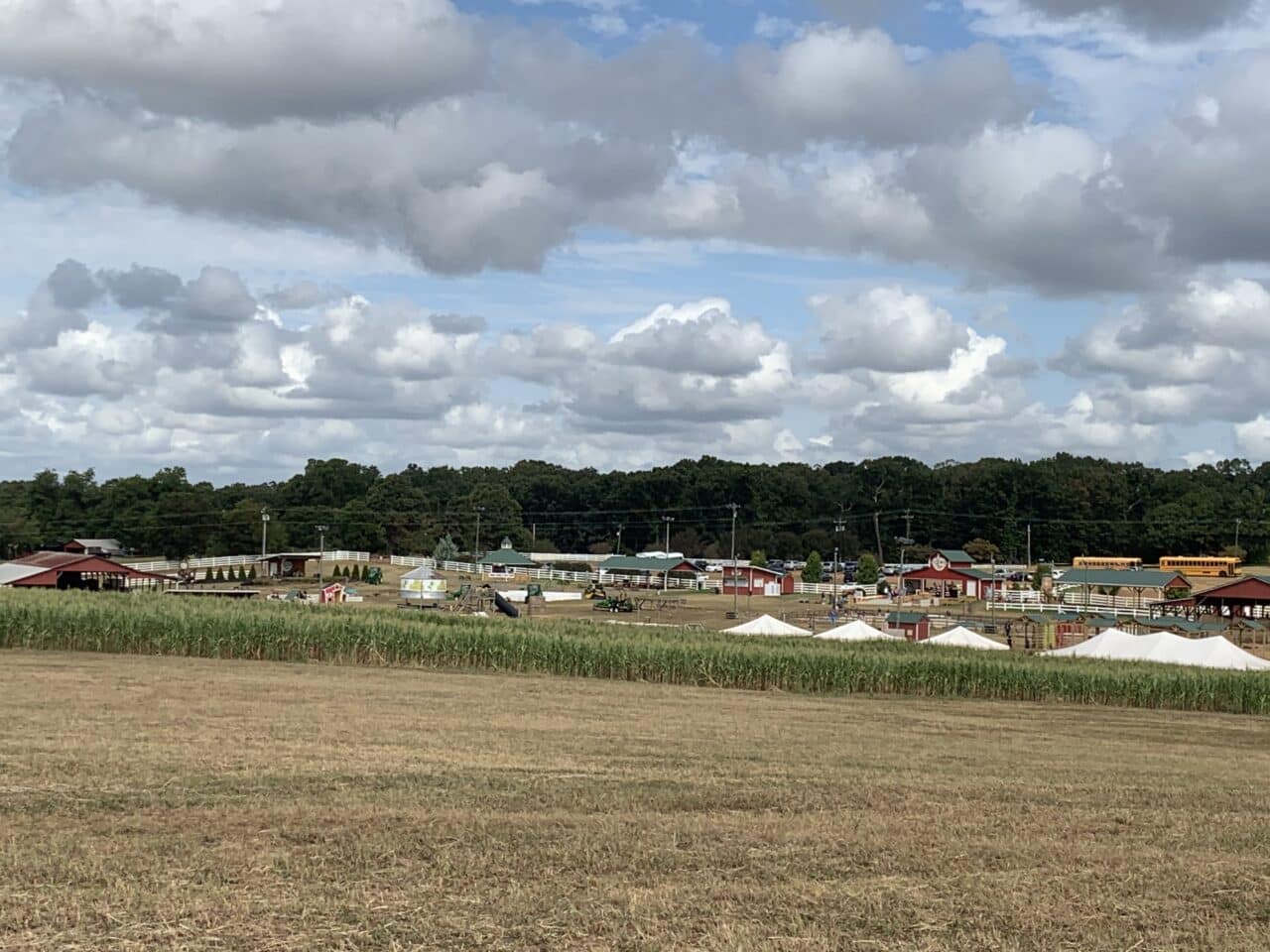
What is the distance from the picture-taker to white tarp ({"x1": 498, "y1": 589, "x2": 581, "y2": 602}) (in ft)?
291

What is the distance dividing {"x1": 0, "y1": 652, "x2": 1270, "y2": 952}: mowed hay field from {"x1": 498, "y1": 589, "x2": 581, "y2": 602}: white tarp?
6467 centimetres

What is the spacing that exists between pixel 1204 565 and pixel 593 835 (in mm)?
127281

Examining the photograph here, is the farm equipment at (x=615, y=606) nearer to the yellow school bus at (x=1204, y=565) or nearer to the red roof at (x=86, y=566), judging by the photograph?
the red roof at (x=86, y=566)

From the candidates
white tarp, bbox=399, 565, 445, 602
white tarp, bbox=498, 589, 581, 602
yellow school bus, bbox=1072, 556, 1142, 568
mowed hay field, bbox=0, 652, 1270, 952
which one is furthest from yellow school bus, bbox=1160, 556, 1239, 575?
mowed hay field, bbox=0, 652, 1270, 952

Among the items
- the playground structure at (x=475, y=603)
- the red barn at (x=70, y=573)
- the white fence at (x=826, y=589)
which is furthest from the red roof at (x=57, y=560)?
the white fence at (x=826, y=589)

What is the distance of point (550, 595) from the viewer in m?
94.4

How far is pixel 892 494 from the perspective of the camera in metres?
181

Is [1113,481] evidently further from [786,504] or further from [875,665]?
[875,665]

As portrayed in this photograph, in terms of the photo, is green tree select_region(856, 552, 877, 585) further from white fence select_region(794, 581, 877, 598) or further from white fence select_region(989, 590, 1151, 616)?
white fence select_region(989, 590, 1151, 616)

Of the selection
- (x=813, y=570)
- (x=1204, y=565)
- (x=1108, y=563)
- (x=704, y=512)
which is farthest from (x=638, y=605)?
(x=704, y=512)

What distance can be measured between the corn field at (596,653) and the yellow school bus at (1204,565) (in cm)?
9494

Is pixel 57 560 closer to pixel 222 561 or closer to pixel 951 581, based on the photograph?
pixel 222 561

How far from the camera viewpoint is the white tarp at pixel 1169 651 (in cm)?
4056

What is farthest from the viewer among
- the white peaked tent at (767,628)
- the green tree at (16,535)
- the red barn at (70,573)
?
the green tree at (16,535)
